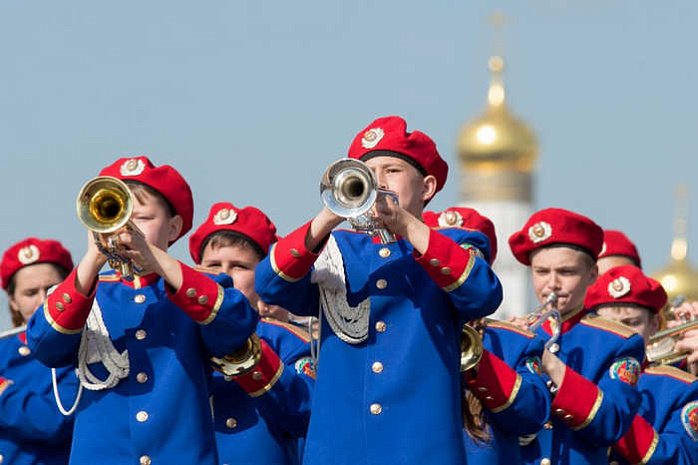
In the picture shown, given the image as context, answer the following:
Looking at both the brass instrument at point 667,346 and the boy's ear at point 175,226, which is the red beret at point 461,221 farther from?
the boy's ear at point 175,226

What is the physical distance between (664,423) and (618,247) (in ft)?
8.48

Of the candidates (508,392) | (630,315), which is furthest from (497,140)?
(508,392)

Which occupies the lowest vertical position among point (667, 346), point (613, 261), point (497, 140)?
point (497, 140)

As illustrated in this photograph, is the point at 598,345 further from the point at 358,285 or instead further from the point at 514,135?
the point at 514,135

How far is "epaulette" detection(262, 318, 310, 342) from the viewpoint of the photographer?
376 inches

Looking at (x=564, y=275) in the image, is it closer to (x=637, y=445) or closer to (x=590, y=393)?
(x=637, y=445)

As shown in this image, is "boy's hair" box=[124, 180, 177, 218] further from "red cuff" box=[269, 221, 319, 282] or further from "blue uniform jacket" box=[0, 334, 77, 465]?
"blue uniform jacket" box=[0, 334, 77, 465]

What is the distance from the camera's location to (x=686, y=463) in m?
10.1

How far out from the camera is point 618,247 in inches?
510

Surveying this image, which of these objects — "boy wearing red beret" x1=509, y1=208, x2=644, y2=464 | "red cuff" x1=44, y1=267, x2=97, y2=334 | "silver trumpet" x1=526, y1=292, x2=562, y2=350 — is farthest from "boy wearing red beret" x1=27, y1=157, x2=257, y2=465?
"silver trumpet" x1=526, y1=292, x2=562, y2=350

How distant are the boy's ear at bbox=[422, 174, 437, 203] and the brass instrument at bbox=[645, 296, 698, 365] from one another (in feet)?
12.7

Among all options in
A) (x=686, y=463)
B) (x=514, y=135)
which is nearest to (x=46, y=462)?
(x=686, y=463)

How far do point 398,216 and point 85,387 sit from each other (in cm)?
147

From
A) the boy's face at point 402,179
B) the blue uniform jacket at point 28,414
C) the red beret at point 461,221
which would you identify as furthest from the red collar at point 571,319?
the blue uniform jacket at point 28,414
